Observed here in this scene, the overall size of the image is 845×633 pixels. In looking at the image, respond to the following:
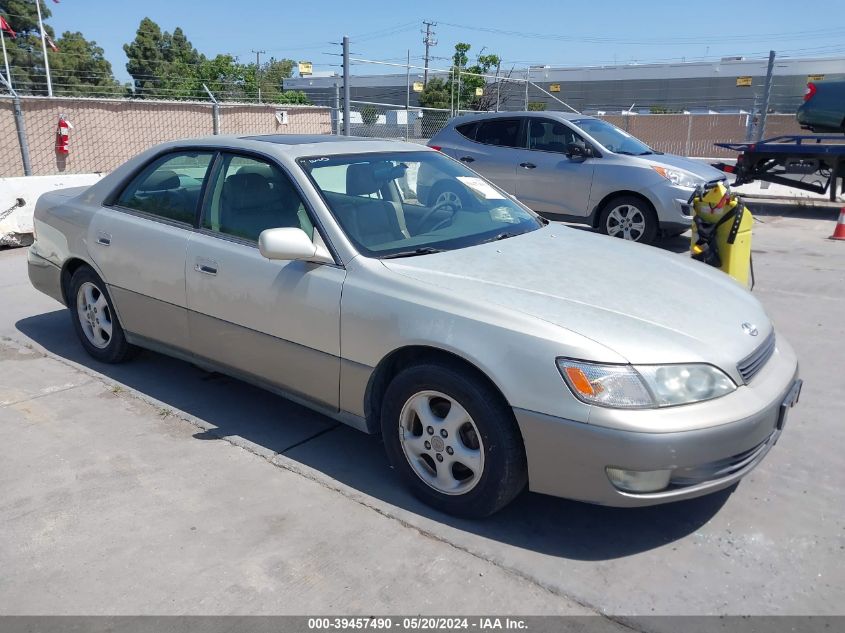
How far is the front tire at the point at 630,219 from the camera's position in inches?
341

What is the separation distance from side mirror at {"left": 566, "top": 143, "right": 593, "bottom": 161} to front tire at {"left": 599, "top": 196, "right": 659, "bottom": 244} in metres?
0.64

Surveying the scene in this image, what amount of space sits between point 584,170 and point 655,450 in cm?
679

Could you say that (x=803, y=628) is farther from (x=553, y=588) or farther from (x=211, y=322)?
(x=211, y=322)

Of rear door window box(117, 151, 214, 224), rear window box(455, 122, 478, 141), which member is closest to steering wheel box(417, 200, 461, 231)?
rear door window box(117, 151, 214, 224)

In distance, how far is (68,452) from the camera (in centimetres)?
377

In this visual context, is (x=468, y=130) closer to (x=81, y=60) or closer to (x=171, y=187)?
(x=171, y=187)

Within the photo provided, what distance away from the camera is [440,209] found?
402 cm

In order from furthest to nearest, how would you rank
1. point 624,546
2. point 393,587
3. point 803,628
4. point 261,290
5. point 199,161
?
1. point 199,161
2. point 261,290
3. point 624,546
4. point 393,587
5. point 803,628

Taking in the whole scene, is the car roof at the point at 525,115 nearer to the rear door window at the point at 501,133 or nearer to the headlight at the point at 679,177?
the rear door window at the point at 501,133

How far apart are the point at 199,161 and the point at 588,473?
2.93m

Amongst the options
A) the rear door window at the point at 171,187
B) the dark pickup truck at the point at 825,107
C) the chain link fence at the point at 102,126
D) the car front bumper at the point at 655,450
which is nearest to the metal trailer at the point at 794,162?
the dark pickup truck at the point at 825,107

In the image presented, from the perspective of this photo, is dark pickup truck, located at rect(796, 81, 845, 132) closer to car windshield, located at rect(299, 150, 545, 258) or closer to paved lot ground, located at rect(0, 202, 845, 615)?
paved lot ground, located at rect(0, 202, 845, 615)

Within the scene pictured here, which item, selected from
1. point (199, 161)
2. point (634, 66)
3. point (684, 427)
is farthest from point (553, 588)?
point (634, 66)

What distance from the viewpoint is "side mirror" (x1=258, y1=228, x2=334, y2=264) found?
132 inches
